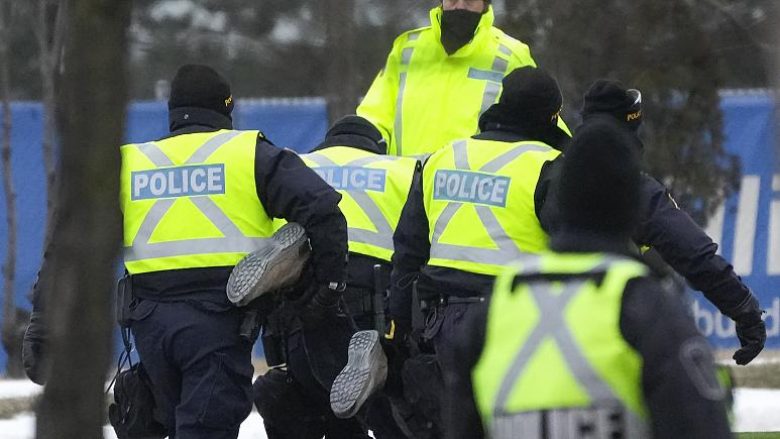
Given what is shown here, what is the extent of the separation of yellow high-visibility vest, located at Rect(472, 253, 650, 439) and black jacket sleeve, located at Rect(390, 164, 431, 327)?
3.22 m

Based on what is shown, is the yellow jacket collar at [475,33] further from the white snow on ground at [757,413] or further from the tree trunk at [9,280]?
the tree trunk at [9,280]

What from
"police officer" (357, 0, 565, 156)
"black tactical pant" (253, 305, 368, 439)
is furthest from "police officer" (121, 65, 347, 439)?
"police officer" (357, 0, 565, 156)

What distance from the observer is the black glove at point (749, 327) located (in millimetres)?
7055

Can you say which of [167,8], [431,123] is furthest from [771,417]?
[167,8]

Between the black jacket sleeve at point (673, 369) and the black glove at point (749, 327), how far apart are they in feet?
11.7

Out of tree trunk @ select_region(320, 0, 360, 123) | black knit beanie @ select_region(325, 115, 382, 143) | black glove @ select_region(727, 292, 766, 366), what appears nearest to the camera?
black glove @ select_region(727, 292, 766, 366)

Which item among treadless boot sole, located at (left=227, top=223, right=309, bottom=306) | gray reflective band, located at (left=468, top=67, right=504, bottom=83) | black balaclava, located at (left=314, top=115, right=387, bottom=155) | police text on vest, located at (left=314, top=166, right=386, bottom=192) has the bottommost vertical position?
treadless boot sole, located at (left=227, top=223, right=309, bottom=306)

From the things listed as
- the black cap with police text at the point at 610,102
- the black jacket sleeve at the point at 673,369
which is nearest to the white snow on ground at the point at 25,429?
the black cap with police text at the point at 610,102

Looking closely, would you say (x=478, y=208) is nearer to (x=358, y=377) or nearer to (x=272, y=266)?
(x=272, y=266)

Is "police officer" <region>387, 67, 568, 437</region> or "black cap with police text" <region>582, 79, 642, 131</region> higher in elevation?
"black cap with police text" <region>582, 79, 642, 131</region>

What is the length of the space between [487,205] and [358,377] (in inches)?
39.0

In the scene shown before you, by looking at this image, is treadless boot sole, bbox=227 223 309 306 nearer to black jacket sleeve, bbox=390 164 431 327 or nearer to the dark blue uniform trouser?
the dark blue uniform trouser

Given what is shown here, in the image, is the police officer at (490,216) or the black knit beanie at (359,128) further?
the black knit beanie at (359,128)

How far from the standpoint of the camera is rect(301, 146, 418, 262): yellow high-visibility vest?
7871mm
